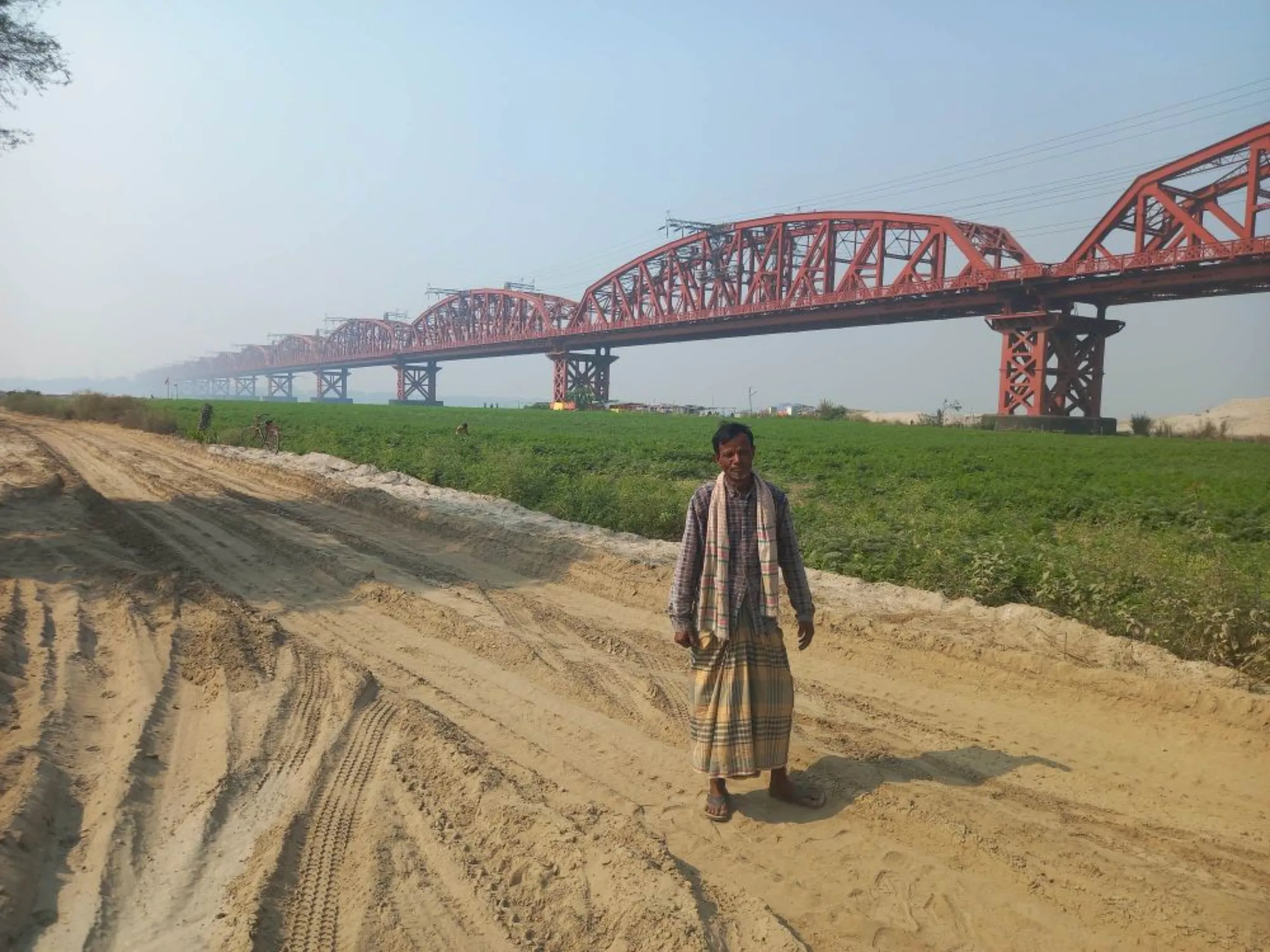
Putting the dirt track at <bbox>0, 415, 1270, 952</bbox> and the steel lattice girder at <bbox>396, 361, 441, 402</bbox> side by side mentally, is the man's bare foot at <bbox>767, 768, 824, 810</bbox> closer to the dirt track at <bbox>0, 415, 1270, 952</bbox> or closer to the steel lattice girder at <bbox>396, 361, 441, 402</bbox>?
the dirt track at <bbox>0, 415, 1270, 952</bbox>

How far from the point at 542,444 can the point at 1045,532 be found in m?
17.4

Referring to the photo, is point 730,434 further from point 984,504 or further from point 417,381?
point 417,381

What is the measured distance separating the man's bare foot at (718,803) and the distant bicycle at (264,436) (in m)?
22.7

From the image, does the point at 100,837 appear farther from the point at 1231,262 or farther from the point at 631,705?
the point at 1231,262

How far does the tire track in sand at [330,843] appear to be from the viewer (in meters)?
3.19

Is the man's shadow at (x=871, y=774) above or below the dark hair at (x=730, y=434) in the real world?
below

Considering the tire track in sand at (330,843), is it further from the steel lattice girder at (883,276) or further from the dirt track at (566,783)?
the steel lattice girder at (883,276)

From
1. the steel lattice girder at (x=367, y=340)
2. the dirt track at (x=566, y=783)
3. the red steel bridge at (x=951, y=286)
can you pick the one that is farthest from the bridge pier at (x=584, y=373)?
the dirt track at (x=566, y=783)

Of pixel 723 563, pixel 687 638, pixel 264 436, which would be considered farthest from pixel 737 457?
pixel 264 436

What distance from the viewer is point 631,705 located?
5.71 meters

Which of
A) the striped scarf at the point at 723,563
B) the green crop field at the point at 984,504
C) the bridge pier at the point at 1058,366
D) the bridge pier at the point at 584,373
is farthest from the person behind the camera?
the bridge pier at the point at 584,373

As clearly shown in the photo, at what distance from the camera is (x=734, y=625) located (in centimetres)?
426

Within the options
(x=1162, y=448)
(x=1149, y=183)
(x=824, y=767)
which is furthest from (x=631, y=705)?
(x=1149, y=183)

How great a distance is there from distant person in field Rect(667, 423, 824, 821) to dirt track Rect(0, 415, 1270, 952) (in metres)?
0.32
